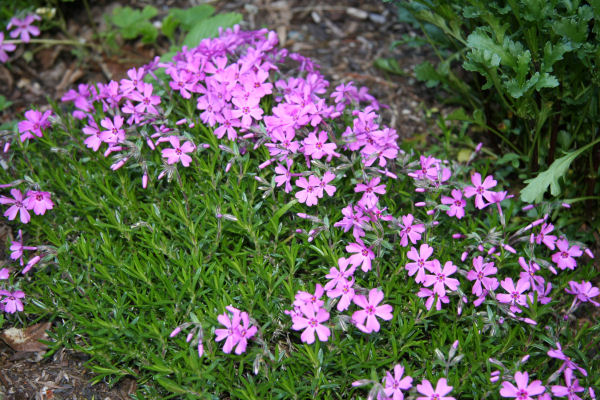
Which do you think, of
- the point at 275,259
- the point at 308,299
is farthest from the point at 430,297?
the point at 275,259

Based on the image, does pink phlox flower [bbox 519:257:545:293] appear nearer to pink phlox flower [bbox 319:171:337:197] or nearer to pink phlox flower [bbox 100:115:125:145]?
pink phlox flower [bbox 319:171:337:197]

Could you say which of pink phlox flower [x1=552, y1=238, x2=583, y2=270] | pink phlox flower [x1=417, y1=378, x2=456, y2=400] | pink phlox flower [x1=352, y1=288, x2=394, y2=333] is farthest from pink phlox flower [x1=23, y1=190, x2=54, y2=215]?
pink phlox flower [x1=552, y1=238, x2=583, y2=270]

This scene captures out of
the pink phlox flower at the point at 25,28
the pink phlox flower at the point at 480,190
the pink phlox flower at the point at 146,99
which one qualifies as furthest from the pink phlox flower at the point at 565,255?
the pink phlox flower at the point at 25,28

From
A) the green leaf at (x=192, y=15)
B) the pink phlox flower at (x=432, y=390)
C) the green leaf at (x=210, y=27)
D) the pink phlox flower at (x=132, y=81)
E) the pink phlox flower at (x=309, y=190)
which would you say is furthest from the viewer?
the green leaf at (x=192, y=15)

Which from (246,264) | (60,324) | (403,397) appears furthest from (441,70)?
(60,324)

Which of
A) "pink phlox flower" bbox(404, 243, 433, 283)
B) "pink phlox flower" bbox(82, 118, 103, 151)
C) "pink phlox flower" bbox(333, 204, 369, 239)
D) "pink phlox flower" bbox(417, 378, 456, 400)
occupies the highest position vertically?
"pink phlox flower" bbox(82, 118, 103, 151)

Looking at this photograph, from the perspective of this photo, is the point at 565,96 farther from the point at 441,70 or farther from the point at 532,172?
the point at 441,70

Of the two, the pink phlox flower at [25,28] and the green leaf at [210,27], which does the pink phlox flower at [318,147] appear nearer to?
the green leaf at [210,27]
